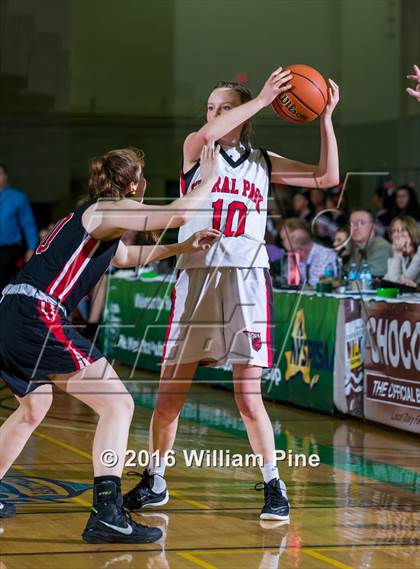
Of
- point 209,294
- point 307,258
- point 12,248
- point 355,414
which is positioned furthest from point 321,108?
point 12,248

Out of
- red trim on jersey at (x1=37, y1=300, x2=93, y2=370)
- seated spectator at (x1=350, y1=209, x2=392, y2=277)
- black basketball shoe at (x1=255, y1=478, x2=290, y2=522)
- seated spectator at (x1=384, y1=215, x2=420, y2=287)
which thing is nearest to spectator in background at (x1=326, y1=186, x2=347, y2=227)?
seated spectator at (x1=350, y1=209, x2=392, y2=277)

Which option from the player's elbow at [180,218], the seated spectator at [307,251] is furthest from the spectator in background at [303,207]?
the player's elbow at [180,218]

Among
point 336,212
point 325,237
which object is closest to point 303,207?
point 336,212

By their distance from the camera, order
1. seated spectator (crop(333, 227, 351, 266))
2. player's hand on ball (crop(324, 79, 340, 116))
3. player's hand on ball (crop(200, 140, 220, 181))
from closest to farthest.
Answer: player's hand on ball (crop(200, 140, 220, 181))
player's hand on ball (crop(324, 79, 340, 116))
seated spectator (crop(333, 227, 351, 266))

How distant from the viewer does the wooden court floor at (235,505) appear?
15.8 feet

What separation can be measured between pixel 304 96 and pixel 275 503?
6.73ft

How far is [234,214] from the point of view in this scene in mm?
5594

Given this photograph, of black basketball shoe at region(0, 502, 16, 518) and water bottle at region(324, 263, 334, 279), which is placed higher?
water bottle at region(324, 263, 334, 279)

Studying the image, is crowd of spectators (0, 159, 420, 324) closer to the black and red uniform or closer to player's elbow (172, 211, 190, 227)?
player's elbow (172, 211, 190, 227)

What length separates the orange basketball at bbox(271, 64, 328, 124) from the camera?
18.2 ft

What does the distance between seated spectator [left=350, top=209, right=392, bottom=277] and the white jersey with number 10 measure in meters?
5.03

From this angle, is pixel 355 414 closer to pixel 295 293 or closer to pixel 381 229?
pixel 295 293

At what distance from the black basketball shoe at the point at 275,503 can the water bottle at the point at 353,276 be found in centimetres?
416

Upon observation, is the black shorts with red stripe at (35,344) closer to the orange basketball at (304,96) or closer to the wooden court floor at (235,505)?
the wooden court floor at (235,505)
